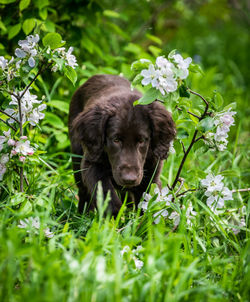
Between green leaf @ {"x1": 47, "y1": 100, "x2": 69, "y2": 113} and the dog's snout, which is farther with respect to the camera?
green leaf @ {"x1": 47, "y1": 100, "x2": 69, "y2": 113}

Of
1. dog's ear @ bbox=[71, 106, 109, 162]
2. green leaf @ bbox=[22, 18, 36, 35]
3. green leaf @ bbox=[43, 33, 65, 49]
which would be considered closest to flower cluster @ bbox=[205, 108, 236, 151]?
dog's ear @ bbox=[71, 106, 109, 162]

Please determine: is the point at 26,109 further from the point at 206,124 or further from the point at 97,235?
the point at 206,124

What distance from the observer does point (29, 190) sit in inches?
113

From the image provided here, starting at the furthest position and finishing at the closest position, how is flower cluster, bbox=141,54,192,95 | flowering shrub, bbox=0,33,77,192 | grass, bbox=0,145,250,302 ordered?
flowering shrub, bbox=0,33,77,192, flower cluster, bbox=141,54,192,95, grass, bbox=0,145,250,302

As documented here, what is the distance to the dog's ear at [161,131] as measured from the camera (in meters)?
3.20

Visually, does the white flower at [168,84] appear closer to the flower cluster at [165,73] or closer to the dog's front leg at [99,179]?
the flower cluster at [165,73]

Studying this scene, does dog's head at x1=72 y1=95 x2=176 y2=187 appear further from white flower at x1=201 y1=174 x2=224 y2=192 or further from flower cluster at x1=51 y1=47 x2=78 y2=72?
flower cluster at x1=51 y1=47 x2=78 y2=72

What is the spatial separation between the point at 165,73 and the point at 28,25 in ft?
5.96

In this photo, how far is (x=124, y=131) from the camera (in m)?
3.09

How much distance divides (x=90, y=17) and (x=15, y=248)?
3116 mm

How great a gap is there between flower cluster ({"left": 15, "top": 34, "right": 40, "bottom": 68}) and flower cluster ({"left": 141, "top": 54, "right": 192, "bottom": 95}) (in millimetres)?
680

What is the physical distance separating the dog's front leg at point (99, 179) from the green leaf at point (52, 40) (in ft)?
3.31

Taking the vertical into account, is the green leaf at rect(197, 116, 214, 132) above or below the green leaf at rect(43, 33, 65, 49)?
below

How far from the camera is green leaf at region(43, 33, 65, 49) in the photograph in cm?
252
